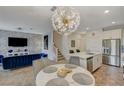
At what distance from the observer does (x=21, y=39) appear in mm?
6496

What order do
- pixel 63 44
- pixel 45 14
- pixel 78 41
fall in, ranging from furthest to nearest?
1. pixel 78 41
2. pixel 63 44
3. pixel 45 14

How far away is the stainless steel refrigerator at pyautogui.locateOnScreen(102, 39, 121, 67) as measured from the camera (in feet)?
14.9

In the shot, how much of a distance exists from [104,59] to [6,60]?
4.58 m

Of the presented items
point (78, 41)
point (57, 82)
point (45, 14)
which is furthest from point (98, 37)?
point (57, 82)

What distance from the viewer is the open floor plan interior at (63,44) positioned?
2.31 meters

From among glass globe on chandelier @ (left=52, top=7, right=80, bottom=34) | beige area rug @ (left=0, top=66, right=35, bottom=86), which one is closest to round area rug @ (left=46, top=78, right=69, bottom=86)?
glass globe on chandelier @ (left=52, top=7, right=80, bottom=34)

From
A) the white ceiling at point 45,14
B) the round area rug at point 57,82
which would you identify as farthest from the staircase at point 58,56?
the round area rug at point 57,82

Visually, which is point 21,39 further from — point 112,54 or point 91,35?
point 112,54

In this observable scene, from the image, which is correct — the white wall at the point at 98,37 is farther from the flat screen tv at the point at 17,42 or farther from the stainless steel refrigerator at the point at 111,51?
the flat screen tv at the point at 17,42

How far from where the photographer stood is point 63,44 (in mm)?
5531

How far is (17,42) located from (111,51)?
559 centimetres

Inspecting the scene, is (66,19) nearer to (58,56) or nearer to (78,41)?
(58,56)

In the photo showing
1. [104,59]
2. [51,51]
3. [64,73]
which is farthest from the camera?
[51,51]
